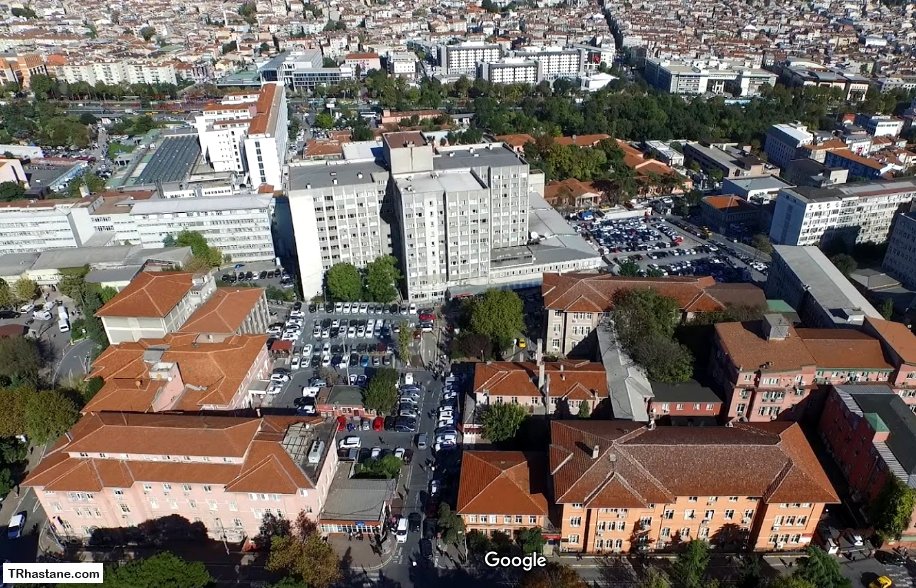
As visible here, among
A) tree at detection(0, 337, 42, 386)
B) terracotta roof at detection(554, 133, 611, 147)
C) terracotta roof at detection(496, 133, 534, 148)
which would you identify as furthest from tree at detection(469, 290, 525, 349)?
terracotta roof at detection(554, 133, 611, 147)

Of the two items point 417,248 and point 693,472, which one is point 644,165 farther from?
point 693,472

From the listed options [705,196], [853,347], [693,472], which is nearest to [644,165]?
[705,196]

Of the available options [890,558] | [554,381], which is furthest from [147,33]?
[890,558]

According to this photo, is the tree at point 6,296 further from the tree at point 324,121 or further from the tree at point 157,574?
the tree at point 324,121

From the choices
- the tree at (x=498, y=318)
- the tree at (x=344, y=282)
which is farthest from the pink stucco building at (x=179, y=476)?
the tree at (x=344, y=282)

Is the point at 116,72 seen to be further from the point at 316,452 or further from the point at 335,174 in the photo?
the point at 316,452

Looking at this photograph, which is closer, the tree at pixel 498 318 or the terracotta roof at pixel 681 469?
the terracotta roof at pixel 681 469

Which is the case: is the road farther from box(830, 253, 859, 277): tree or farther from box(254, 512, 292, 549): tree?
box(830, 253, 859, 277): tree
